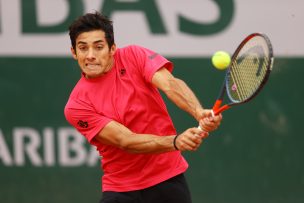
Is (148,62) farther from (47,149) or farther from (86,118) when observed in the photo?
(47,149)

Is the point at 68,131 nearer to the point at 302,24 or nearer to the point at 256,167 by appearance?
the point at 256,167

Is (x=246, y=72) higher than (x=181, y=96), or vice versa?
(x=246, y=72)

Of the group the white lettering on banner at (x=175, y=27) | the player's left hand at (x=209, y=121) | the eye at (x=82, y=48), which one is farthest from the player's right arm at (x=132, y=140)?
the white lettering on banner at (x=175, y=27)

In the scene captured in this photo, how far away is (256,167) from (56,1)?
1868 mm

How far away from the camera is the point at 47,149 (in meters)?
5.21

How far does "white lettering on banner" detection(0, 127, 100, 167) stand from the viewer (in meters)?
5.18

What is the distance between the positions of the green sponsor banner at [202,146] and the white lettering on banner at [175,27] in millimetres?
96

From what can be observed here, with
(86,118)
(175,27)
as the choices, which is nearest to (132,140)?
(86,118)

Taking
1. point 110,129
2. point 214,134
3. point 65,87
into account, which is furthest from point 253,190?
point 110,129

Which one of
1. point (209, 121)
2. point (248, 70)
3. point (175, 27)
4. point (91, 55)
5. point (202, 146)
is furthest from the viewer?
point (202, 146)

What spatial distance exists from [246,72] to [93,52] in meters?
→ 0.77

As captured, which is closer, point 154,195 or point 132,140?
point 132,140

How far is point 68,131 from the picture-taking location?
5168 mm

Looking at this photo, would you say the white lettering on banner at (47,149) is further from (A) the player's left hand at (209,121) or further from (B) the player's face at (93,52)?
(A) the player's left hand at (209,121)
